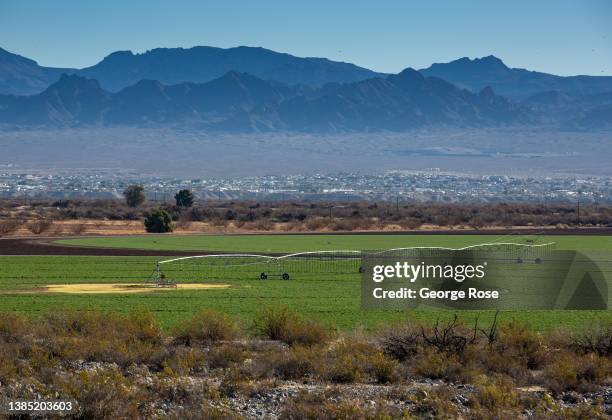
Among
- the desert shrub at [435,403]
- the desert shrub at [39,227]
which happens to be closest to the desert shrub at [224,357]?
the desert shrub at [435,403]

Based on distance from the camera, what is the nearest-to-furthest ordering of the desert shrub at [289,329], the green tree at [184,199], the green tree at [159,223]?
1. the desert shrub at [289,329]
2. the green tree at [159,223]
3. the green tree at [184,199]

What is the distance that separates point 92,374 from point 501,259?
108ft

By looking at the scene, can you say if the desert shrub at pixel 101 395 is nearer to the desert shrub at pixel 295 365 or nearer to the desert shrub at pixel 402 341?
the desert shrub at pixel 295 365

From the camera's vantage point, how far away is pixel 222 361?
22.0 m

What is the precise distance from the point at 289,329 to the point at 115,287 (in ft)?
51.1

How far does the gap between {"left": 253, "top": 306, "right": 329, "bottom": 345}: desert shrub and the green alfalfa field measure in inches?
79.4

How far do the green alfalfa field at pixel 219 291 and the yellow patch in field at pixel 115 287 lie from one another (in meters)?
0.57

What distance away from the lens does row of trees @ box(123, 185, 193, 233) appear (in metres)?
79.1

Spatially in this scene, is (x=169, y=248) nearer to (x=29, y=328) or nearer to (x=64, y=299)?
(x=64, y=299)

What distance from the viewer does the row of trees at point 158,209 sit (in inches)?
3113

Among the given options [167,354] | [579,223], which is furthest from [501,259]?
[579,223]

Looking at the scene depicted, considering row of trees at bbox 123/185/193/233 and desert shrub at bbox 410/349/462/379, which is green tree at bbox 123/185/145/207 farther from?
desert shrub at bbox 410/349/462/379

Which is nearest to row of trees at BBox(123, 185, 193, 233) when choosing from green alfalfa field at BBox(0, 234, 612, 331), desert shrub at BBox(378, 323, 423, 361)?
green alfalfa field at BBox(0, 234, 612, 331)

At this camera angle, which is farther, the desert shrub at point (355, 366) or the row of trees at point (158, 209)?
the row of trees at point (158, 209)
